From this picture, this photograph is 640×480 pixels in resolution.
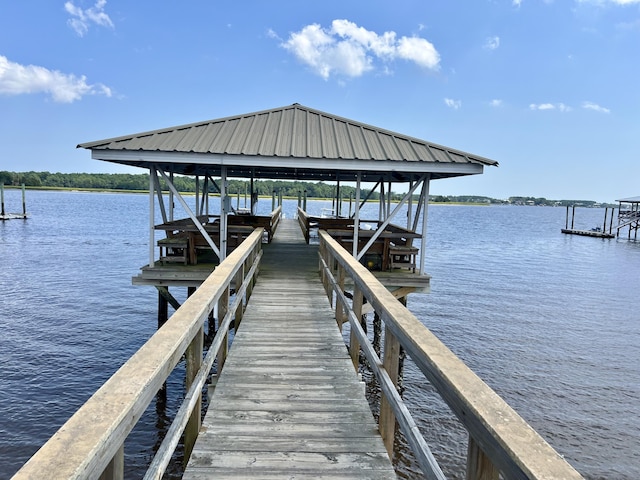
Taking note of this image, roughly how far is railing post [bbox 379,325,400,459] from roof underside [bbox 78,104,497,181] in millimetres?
6080

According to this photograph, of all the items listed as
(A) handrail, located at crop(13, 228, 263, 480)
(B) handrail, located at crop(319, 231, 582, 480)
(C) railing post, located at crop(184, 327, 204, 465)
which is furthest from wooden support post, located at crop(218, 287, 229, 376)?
A: (B) handrail, located at crop(319, 231, 582, 480)

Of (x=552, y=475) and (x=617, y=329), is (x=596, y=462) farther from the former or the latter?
(x=617, y=329)

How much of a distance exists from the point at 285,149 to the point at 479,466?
26.1ft

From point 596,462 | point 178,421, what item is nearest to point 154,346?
point 178,421

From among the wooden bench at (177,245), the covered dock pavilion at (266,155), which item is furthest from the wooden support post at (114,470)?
the wooden bench at (177,245)

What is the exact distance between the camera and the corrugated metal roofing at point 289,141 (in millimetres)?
8867

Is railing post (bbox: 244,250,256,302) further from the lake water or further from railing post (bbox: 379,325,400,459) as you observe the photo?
railing post (bbox: 379,325,400,459)

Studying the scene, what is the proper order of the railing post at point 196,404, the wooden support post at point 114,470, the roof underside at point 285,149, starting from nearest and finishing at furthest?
the wooden support post at point 114,470
the railing post at point 196,404
the roof underside at point 285,149

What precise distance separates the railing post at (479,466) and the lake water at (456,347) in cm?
646

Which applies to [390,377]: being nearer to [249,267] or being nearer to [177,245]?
[249,267]

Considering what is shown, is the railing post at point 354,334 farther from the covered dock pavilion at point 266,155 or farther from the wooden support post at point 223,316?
the covered dock pavilion at point 266,155

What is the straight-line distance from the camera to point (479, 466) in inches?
69.2

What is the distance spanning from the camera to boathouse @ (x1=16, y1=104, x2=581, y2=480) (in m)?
1.65

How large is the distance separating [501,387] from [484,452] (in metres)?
10.5
